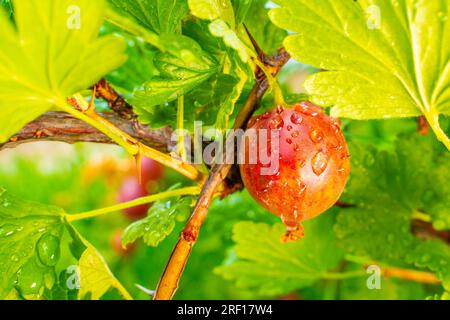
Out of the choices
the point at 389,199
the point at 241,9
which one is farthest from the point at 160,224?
the point at 389,199

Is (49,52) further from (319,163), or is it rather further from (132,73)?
(132,73)

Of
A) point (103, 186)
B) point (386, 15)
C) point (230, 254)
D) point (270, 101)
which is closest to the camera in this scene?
point (386, 15)

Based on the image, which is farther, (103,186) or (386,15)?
(103,186)

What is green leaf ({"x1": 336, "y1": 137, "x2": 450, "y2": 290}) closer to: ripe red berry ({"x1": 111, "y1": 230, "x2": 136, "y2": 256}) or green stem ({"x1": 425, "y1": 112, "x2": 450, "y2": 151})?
green stem ({"x1": 425, "y1": 112, "x2": 450, "y2": 151})

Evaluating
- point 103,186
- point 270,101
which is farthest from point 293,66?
point 103,186

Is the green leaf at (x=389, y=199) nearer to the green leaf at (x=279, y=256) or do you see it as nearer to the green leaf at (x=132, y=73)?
the green leaf at (x=279, y=256)

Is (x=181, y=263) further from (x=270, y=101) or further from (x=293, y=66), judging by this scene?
(x=293, y=66)

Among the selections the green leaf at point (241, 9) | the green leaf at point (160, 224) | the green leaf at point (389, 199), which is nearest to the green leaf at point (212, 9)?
the green leaf at point (241, 9)
